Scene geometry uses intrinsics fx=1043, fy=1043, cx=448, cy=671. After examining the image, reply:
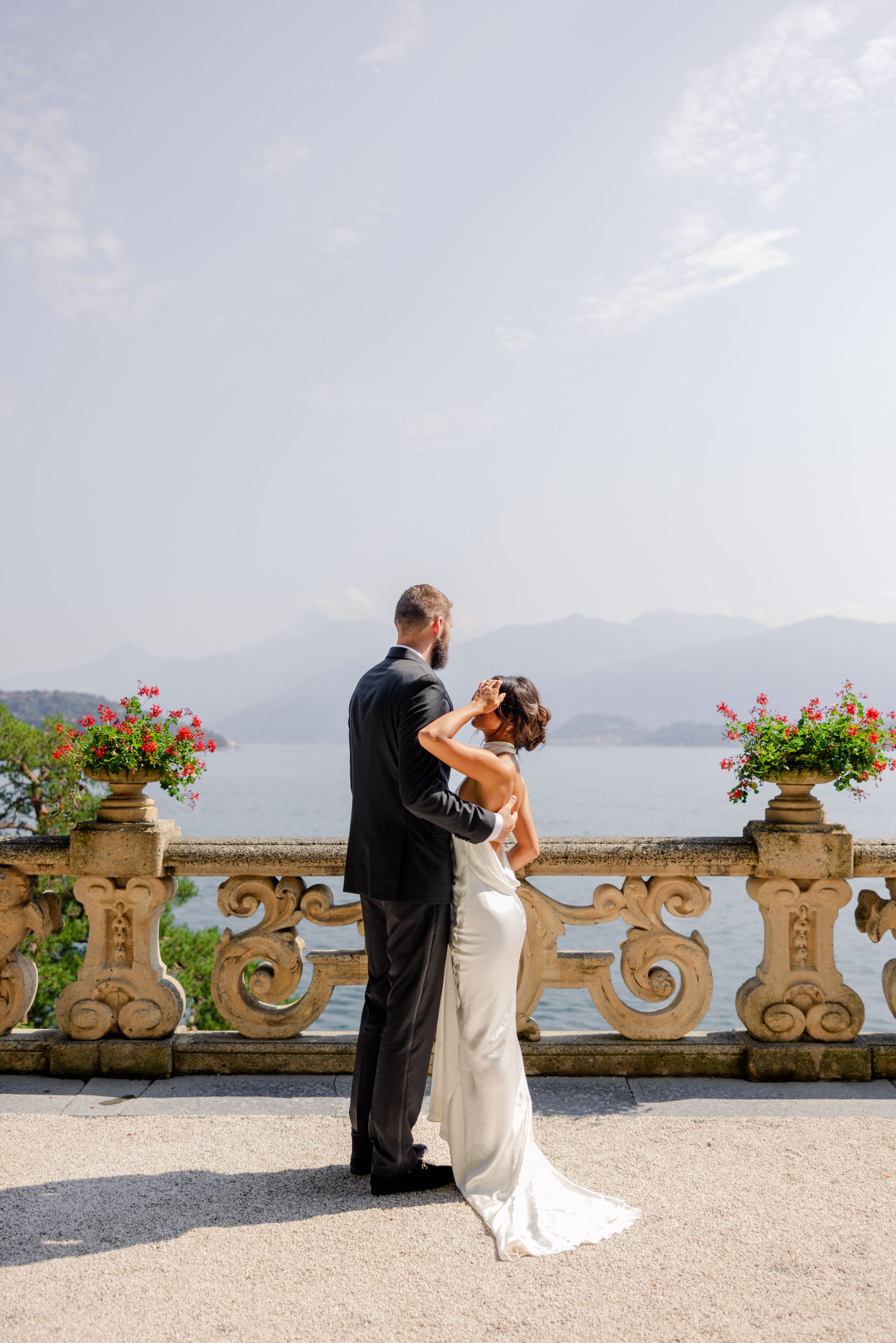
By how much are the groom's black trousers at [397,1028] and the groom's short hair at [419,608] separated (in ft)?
3.18

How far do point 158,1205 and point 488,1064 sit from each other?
116 centimetres

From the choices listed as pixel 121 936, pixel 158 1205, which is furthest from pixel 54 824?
pixel 158 1205

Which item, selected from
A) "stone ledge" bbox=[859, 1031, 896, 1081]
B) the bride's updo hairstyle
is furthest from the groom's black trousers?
"stone ledge" bbox=[859, 1031, 896, 1081]

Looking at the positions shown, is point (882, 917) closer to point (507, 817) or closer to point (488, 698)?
point (507, 817)

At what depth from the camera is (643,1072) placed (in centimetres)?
474

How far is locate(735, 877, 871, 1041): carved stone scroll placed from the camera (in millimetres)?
4750

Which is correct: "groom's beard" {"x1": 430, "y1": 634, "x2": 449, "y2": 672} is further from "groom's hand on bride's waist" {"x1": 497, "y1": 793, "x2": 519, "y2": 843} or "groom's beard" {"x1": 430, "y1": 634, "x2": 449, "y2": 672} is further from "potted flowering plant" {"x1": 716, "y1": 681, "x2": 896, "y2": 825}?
"potted flowering plant" {"x1": 716, "y1": 681, "x2": 896, "y2": 825}

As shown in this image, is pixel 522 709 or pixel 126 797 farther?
pixel 126 797

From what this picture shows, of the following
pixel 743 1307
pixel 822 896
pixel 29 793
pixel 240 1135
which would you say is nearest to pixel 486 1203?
pixel 743 1307

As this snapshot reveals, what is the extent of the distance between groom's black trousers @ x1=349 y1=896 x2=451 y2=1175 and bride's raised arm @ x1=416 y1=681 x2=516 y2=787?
51cm

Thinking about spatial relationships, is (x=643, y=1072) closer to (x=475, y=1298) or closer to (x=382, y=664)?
(x=475, y=1298)

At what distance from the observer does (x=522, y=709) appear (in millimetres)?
3672

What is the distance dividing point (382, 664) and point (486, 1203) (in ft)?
5.95

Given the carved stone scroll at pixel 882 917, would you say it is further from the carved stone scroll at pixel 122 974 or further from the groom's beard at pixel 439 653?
the carved stone scroll at pixel 122 974
